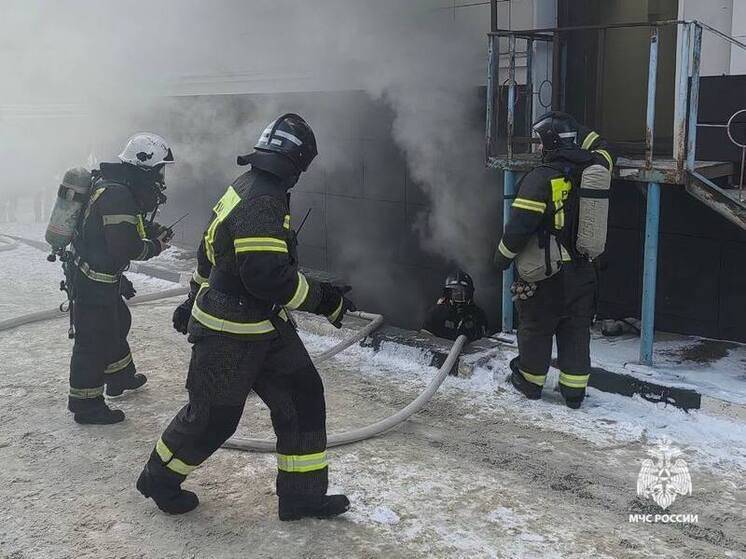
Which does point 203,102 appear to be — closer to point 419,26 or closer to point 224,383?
point 419,26

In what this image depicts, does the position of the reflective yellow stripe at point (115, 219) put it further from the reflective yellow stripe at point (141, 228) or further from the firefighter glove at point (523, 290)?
the firefighter glove at point (523, 290)

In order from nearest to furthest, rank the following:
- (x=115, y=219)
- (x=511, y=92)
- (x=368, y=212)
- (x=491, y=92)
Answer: (x=115, y=219)
(x=511, y=92)
(x=491, y=92)
(x=368, y=212)

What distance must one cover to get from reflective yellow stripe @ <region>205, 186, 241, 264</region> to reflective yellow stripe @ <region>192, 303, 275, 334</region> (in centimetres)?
28

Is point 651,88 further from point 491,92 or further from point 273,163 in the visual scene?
point 273,163

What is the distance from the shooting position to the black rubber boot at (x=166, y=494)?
3.94 metres

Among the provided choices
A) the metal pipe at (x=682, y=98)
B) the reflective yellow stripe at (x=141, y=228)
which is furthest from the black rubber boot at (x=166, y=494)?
the metal pipe at (x=682, y=98)

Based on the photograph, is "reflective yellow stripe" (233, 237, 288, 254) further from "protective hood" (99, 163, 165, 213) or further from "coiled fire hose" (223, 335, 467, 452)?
"protective hood" (99, 163, 165, 213)

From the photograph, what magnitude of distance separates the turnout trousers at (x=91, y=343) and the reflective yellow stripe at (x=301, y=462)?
75.9 inches

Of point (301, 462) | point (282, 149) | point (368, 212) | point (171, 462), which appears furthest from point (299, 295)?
point (368, 212)

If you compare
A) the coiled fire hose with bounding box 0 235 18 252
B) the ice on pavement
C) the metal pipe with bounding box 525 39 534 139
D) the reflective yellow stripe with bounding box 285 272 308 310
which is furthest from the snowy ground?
the coiled fire hose with bounding box 0 235 18 252

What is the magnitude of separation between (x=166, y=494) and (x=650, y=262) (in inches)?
137

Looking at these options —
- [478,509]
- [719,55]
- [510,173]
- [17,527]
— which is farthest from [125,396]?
[719,55]

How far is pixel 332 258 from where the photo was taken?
9633mm

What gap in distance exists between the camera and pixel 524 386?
18.3ft
